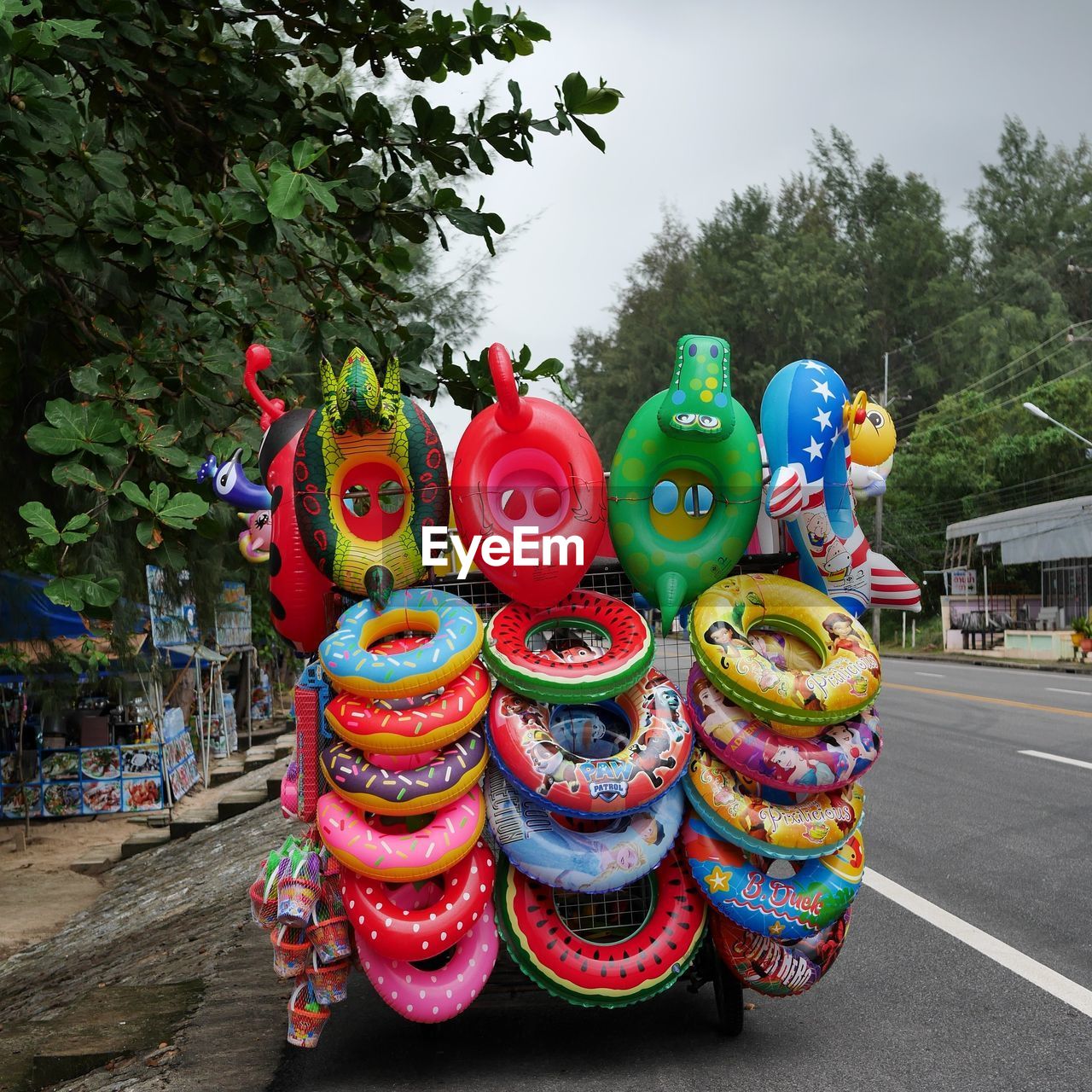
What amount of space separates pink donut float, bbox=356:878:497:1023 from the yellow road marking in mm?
13783

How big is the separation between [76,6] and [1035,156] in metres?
67.7

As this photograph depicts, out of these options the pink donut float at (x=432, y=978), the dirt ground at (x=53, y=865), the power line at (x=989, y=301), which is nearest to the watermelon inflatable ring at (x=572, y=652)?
the pink donut float at (x=432, y=978)

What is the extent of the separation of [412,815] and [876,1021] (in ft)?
7.44

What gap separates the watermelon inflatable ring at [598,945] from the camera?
486cm

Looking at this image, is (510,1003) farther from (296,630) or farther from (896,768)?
(896,768)

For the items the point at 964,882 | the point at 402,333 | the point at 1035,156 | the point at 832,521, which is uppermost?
the point at 1035,156

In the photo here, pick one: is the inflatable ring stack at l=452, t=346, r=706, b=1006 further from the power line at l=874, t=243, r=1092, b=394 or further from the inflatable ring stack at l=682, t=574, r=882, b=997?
the power line at l=874, t=243, r=1092, b=394

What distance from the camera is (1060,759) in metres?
13.1

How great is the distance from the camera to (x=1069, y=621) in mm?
36469

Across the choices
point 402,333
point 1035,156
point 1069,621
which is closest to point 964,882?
point 402,333

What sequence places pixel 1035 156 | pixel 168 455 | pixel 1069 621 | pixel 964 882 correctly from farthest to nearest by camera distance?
pixel 1035 156, pixel 1069 621, pixel 964 882, pixel 168 455

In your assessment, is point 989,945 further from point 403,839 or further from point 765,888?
point 403,839

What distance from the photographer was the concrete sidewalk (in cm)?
521

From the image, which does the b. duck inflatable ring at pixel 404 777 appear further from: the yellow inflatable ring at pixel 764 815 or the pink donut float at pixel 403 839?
the yellow inflatable ring at pixel 764 815
